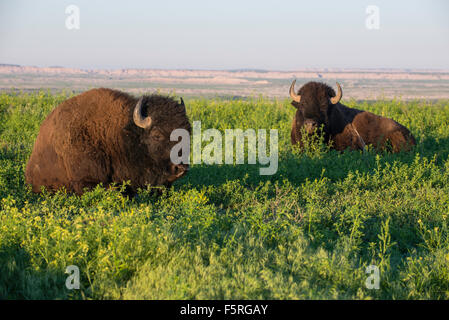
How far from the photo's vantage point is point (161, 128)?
691cm

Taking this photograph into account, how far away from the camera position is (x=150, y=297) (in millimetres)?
3777

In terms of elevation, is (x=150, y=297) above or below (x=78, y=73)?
below

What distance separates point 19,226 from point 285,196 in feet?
13.3

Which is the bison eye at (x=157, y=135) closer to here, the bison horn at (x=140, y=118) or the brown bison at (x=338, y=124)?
the bison horn at (x=140, y=118)

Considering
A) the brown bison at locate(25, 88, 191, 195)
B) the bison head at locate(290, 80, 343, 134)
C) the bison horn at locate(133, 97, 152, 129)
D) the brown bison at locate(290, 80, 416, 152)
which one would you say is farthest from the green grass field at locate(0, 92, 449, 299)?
the brown bison at locate(290, 80, 416, 152)

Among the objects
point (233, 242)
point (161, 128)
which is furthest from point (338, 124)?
point (233, 242)

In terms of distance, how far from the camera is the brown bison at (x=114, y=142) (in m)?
6.93

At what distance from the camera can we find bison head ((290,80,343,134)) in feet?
37.0

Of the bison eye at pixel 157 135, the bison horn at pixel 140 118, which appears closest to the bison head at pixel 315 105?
the bison eye at pixel 157 135

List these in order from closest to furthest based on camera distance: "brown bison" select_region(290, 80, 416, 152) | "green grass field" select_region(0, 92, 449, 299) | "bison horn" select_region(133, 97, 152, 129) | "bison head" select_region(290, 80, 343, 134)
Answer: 1. "green grass field" select_region(0, 92, 449, 299)
2. "bison horn" select_region(133, 97, 152, 129)
3. "bison head" select_region(290, 80, 343, 134)
4. "brown bison" select_region(290, 80, 416, 152)

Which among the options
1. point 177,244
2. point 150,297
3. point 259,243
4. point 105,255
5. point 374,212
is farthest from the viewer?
point 374,212

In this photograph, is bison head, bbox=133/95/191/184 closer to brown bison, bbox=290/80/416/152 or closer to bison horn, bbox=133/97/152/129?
bison horn, bbox=133/97/152/129
